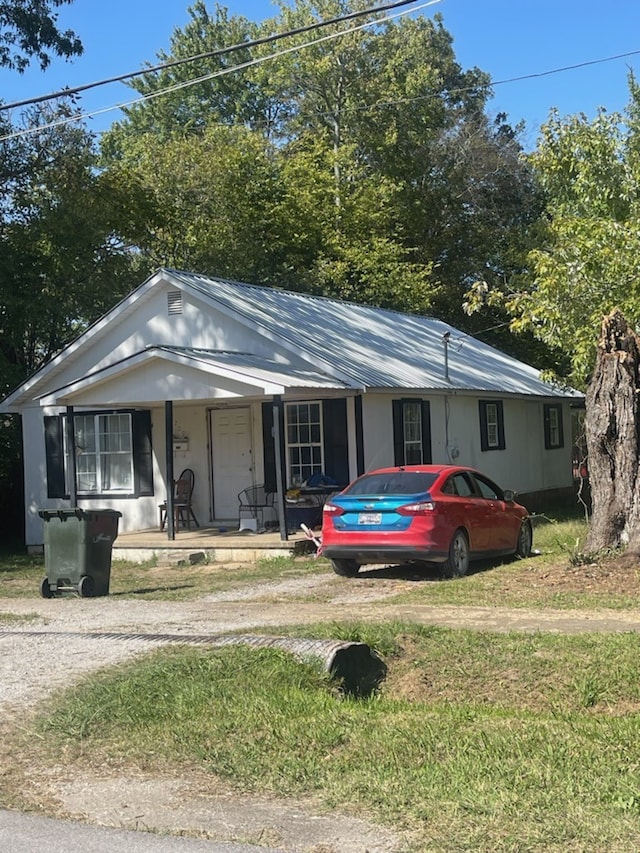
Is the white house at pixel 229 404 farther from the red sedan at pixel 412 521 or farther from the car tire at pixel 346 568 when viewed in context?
the red sedan at pixel 412 521

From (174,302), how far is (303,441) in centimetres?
404

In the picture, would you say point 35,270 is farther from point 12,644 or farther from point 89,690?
point 89,690

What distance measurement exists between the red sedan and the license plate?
1 centimetres

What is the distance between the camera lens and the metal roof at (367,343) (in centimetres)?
2036

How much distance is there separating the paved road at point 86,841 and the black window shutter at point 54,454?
17664 mm

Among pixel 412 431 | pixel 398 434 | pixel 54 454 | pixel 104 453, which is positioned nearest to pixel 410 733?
pixel 398 434

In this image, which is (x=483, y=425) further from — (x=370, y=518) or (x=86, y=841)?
(x=86, y=841)

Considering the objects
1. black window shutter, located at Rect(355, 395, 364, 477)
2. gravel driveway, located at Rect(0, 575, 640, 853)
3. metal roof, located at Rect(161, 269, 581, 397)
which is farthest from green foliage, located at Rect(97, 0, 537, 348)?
gravel driveway, located at Rect(0, 575, 640, 853)

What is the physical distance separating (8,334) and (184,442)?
17.7 ft

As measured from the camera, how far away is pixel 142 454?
22141mm

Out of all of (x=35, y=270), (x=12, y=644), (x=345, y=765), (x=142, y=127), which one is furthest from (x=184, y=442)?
(x=142, y=127)

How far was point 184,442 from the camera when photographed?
71.7 feet

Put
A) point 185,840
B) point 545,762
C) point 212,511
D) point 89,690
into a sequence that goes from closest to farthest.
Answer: point 185,840
point 545,762
point 89,690
point 212,511

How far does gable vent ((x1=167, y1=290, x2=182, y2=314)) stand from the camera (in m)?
21.6
